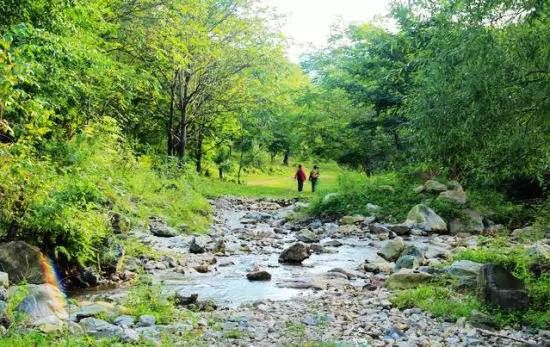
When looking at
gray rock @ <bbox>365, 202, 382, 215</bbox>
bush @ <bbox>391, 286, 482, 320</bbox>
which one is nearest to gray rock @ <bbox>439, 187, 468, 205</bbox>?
gray rock @ <bbox>365, 202, 382, 215</bbox>

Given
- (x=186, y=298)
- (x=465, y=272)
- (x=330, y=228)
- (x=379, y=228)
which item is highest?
(x=465, y=272)

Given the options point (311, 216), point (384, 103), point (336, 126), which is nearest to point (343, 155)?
point (336, 126)

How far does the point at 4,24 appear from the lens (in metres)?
11.8

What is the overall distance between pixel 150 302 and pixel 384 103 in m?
22.6

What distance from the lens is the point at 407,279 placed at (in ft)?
34.0

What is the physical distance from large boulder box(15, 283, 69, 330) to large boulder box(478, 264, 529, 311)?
21.4 feet

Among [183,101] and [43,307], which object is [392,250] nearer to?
[43,307]

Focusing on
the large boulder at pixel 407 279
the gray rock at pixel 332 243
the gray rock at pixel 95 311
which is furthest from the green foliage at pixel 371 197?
the gray rock at pixel 95 311

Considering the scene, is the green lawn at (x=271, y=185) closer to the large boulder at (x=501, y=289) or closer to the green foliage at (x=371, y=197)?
the green foliage at (x=371, y=197)

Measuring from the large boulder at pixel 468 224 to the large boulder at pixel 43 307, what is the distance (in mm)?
14396

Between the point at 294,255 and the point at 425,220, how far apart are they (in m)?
7.07

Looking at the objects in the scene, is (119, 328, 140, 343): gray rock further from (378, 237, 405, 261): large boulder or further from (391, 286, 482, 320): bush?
(378, 237, 405, 261): large boulder

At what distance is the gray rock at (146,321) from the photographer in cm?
755

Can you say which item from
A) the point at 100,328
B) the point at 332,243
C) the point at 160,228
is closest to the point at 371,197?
the point at 332,243
